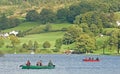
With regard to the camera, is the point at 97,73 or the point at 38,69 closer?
the point at 97,73

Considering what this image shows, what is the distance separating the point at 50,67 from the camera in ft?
390

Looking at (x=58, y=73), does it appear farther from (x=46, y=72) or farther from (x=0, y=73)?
(x=0, y=73)

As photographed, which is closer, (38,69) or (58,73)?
(58,73)

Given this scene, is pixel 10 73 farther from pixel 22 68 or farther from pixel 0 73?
pixel 22 68

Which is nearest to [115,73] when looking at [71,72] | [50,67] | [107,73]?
[107,73]

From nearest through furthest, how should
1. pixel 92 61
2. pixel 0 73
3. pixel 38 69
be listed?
pixel 0 73 < pixel 38 69 < pixel 92 61

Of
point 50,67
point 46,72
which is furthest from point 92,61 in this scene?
point 46,72

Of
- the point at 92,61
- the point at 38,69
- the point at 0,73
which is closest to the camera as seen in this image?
the point at 0,73

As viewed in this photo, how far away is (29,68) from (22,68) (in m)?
1.50

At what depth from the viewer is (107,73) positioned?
106812 mm

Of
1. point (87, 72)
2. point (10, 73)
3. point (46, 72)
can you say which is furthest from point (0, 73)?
point (87, 72)

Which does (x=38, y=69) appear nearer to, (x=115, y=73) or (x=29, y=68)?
(x=29, y=68)

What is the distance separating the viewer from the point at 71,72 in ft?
356

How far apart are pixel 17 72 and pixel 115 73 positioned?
18962 millimetres
